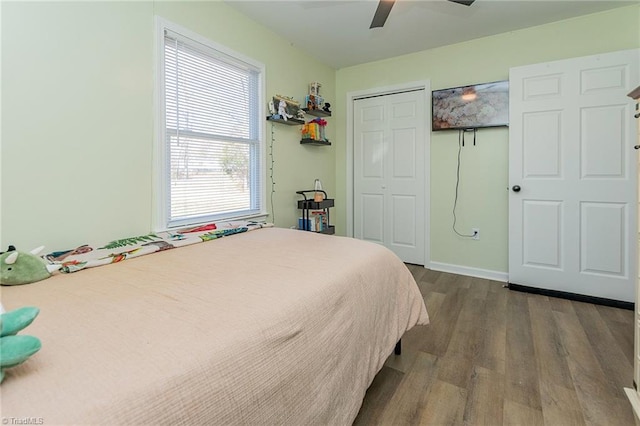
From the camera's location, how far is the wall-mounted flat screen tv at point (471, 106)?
2971 mm

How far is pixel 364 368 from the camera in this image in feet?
4.07

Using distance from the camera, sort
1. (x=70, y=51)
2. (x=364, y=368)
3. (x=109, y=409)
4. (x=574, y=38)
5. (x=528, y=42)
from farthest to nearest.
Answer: (x=528, y=42) < (x=574, y=38) < (x=70, y=51) < (x=364, y=368) < (x=109, y=409)

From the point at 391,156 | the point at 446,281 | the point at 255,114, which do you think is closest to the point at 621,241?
the point at 446,281

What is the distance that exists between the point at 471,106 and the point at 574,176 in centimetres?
111

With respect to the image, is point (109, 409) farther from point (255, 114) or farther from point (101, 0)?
point (255, 114)

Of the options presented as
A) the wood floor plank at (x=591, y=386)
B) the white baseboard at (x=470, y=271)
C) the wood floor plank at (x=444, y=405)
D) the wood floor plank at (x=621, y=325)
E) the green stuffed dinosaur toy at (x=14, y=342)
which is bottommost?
the wood floor plank at (x=444, y=405)

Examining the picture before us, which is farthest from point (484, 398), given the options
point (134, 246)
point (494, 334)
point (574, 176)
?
point (574, 176)

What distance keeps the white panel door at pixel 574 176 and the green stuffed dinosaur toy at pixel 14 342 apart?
3310 mm

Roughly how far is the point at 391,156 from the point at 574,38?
1.91 m

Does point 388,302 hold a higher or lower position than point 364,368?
higher

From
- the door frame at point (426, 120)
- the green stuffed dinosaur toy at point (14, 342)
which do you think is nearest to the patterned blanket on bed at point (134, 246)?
the green stuffed dinosaur toy at point (14, 342)

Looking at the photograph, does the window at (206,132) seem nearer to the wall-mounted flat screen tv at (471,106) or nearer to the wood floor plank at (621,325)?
the wall-mounted flat screen tv at (471,106)

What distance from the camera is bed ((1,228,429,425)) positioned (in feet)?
1.89

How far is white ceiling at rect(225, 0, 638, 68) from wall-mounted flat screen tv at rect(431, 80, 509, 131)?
0.53m
